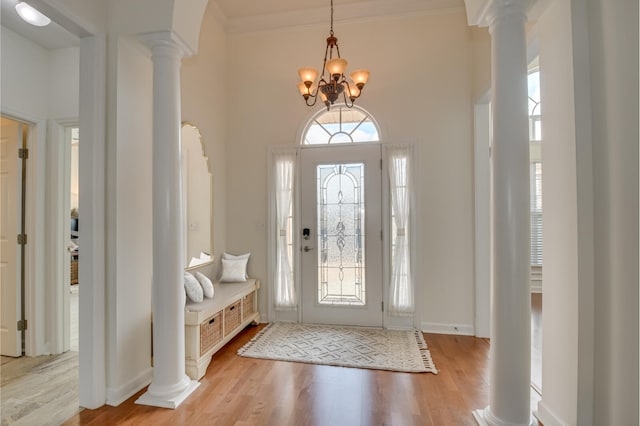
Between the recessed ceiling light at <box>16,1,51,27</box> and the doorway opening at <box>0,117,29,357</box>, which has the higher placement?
the recessed ceiling light at <box>16,1,51,27</box>

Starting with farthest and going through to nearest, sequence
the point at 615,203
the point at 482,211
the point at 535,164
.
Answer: the point at 535,164, the point at 482,211, the point at 615,203

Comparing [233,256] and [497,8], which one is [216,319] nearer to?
[233,256]

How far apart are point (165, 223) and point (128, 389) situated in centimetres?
123

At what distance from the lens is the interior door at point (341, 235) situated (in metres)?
3.73

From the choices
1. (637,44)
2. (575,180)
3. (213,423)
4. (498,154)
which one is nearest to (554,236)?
(575,180)

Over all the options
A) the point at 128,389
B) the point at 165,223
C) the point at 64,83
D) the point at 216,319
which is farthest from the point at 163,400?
the point at 64,83

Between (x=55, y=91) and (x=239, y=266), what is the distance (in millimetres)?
2460

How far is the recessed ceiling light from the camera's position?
2432mm

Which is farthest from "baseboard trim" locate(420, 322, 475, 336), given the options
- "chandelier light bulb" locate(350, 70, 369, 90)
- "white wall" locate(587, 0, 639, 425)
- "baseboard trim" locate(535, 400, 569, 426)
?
"chandelier light bulb" locate(350, 70, 369, 90)

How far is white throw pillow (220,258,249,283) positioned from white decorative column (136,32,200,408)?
4.56 ft

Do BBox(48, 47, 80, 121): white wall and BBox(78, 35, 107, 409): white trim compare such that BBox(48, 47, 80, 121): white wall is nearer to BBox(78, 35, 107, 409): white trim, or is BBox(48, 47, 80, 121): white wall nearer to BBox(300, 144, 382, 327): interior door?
BBox(78, 35, 107, 409): white trim

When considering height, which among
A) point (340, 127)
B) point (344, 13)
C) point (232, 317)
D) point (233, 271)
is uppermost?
point (344, 13)

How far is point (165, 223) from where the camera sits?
228 centimetres

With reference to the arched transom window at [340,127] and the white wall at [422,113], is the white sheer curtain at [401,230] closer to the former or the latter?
the white wall at [422,113]
